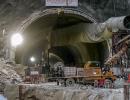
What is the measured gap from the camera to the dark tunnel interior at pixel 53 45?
34844 millimetres

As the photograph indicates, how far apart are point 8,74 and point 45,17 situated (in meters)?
8.16

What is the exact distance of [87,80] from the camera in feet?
84.5

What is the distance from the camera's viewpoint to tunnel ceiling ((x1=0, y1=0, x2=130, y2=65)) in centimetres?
3119

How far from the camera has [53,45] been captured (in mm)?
39344

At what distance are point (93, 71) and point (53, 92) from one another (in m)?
5.80

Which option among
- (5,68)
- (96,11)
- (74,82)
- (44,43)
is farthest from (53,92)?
(44,43)

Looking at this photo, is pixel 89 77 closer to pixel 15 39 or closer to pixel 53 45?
pixel 15 39

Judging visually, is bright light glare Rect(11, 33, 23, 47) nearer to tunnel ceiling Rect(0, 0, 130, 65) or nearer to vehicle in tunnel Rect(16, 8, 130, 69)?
tunnel ceiling Rect(0, 0, 130, 65)

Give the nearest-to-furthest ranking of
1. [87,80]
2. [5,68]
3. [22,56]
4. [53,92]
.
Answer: [53,92] → [87,80] → [5,68] → [22,56]

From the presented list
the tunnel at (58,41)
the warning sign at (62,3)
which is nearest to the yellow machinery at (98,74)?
the tunnel at (58,41)

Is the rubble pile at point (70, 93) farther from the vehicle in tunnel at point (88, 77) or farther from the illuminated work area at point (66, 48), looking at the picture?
the vehicle in tunnel at point (88, 77)

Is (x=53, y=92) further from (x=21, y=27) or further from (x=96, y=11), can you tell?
(x=96, y=11)

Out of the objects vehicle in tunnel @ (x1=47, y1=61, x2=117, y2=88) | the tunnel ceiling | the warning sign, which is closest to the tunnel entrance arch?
the tunnel ceiling

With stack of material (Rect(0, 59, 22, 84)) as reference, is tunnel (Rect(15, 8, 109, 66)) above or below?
above
